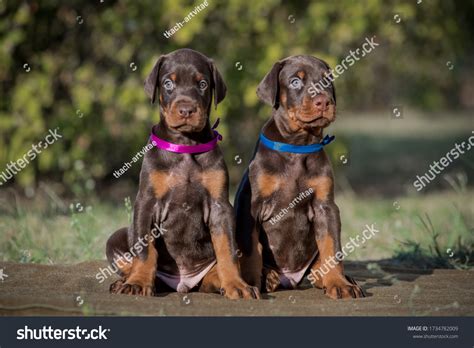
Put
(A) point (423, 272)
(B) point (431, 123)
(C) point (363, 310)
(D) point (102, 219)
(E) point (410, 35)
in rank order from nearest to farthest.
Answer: (C) point (363, 310) → (A) point (423, 272) → (D) point (102, 219) → (E) point (410, 35) → (B) point (431, 123)

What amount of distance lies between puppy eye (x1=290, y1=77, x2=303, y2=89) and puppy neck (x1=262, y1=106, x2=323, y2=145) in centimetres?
21

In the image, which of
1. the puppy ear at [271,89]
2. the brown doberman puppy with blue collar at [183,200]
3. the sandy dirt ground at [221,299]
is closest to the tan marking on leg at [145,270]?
the brown doberman puppy with blue collar at [183,200]

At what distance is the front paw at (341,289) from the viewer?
17.5ft

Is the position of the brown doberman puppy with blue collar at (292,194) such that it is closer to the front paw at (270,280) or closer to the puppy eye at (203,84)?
the front paw at (270,280)

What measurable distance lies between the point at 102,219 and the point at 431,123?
23809 millimetres

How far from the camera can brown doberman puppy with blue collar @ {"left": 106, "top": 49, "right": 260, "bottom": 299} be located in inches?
210

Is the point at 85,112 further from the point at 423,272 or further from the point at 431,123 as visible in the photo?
the point at 431,123

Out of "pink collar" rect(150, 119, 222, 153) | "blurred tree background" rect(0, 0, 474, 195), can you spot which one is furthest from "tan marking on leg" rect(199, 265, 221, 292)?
"blurred tree background" rect(0, 0, 474, 195)

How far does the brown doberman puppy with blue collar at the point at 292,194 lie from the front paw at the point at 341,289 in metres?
0.01

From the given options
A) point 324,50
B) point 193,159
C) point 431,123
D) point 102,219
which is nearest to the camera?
point 193,159

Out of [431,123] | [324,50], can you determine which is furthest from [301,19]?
[431,123]

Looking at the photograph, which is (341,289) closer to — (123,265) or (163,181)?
(163,181)

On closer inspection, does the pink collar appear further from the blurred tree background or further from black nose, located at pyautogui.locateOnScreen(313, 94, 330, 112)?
the blurred tree background

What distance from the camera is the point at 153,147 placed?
558cm
